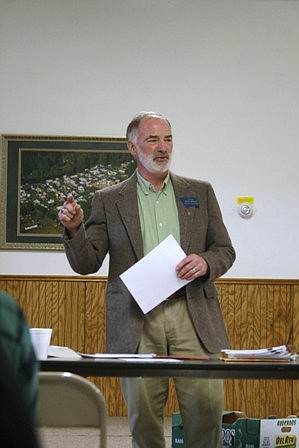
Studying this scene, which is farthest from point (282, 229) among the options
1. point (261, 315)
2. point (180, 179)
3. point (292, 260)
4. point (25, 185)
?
point (180, 179)

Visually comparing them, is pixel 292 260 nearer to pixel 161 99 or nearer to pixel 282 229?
pixel 282 229

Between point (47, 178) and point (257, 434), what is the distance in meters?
2.97

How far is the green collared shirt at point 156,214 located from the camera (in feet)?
12.2

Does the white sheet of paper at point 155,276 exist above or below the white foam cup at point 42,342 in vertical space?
above

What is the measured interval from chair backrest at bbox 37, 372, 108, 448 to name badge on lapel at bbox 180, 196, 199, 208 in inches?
73.5

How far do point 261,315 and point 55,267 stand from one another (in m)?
1.65

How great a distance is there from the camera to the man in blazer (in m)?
3.57

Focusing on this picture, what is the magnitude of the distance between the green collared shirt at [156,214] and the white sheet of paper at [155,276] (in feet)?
0.83

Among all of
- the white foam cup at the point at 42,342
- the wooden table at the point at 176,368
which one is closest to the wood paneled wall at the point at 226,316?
the white foam cup at the point at 42,342

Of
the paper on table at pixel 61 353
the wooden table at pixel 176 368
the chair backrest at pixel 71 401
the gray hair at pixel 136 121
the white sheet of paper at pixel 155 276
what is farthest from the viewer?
the gray hair at pixel 136 121

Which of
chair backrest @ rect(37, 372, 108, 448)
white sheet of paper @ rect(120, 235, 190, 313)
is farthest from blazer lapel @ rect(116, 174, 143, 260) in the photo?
chair backrest @ rect(37, 372, 108, 448)

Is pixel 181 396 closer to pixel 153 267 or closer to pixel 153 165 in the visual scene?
pixel 153 267

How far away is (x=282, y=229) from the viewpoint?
6910 mm

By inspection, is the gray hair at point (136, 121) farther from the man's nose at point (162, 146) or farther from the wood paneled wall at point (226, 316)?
the wood paneled wall at point (226, 316)
